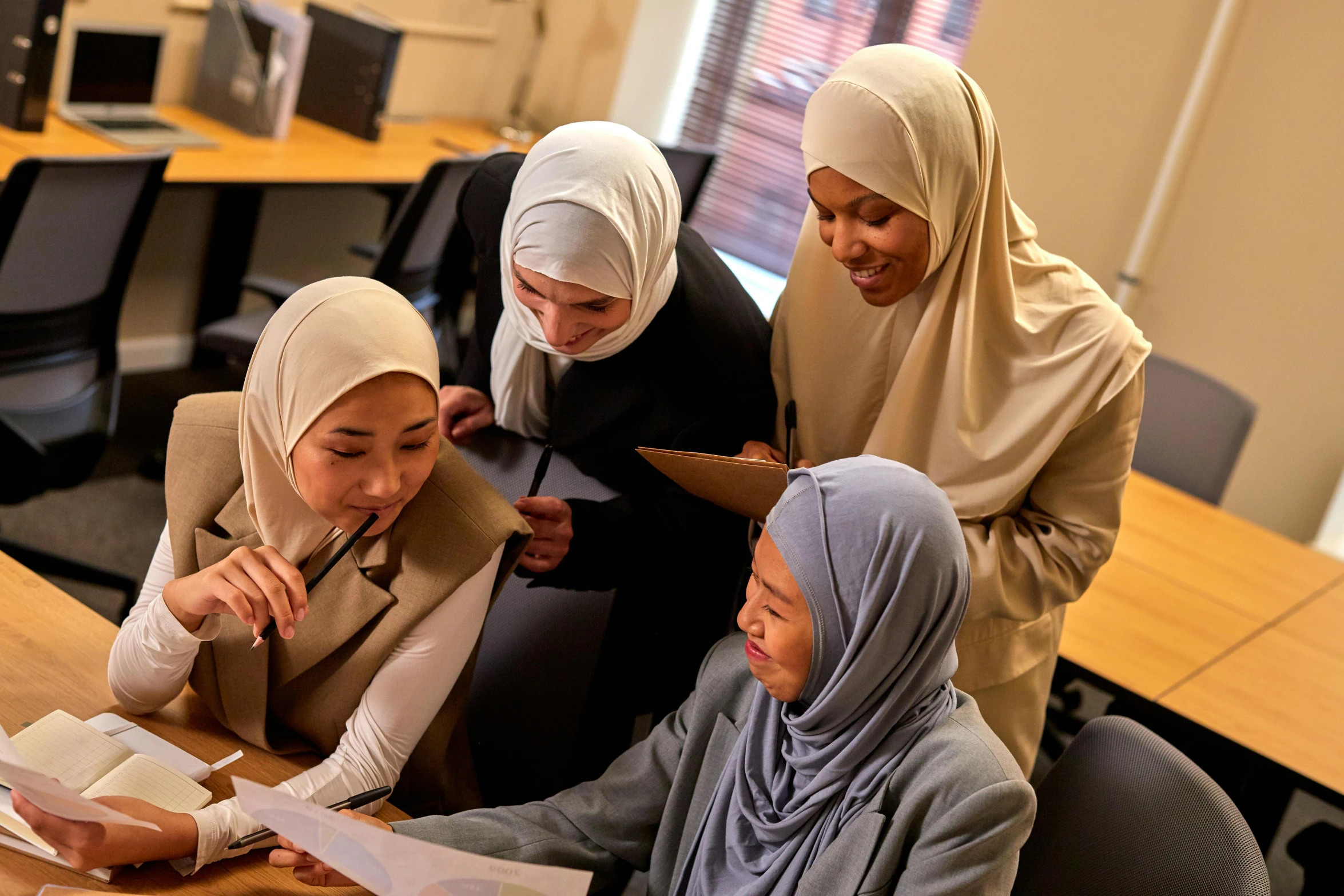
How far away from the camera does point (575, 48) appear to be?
523 cm

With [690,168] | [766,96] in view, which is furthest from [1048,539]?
[766,96]

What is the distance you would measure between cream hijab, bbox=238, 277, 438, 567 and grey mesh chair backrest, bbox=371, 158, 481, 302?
1.80m

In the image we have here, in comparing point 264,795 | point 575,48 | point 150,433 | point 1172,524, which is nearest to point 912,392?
point 264,795

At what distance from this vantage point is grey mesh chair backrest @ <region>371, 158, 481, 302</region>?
3.19 metres

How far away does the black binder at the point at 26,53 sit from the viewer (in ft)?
10.5

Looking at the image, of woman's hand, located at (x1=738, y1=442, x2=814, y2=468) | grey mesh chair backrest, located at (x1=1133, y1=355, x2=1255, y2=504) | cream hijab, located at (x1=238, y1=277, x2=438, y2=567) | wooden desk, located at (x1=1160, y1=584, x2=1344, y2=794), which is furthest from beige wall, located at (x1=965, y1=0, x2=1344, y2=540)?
cream hijab, located at (x1=238, y1=277, x2=438, y2=567)

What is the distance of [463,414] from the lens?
1841 mm

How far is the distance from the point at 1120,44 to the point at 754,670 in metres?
3.69

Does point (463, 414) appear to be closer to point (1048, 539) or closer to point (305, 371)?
point (305, 371)

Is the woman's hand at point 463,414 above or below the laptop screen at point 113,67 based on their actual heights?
below

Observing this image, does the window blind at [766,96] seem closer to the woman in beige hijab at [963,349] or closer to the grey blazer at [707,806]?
the woman in beige hijab at [963,349]

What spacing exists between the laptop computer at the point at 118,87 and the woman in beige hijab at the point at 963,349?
2531mm

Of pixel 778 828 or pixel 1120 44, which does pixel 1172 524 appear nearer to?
pixel 1120 44

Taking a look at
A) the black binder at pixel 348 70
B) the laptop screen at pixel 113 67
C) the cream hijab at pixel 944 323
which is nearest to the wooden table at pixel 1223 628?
the cream hijab at pixel 944 323
